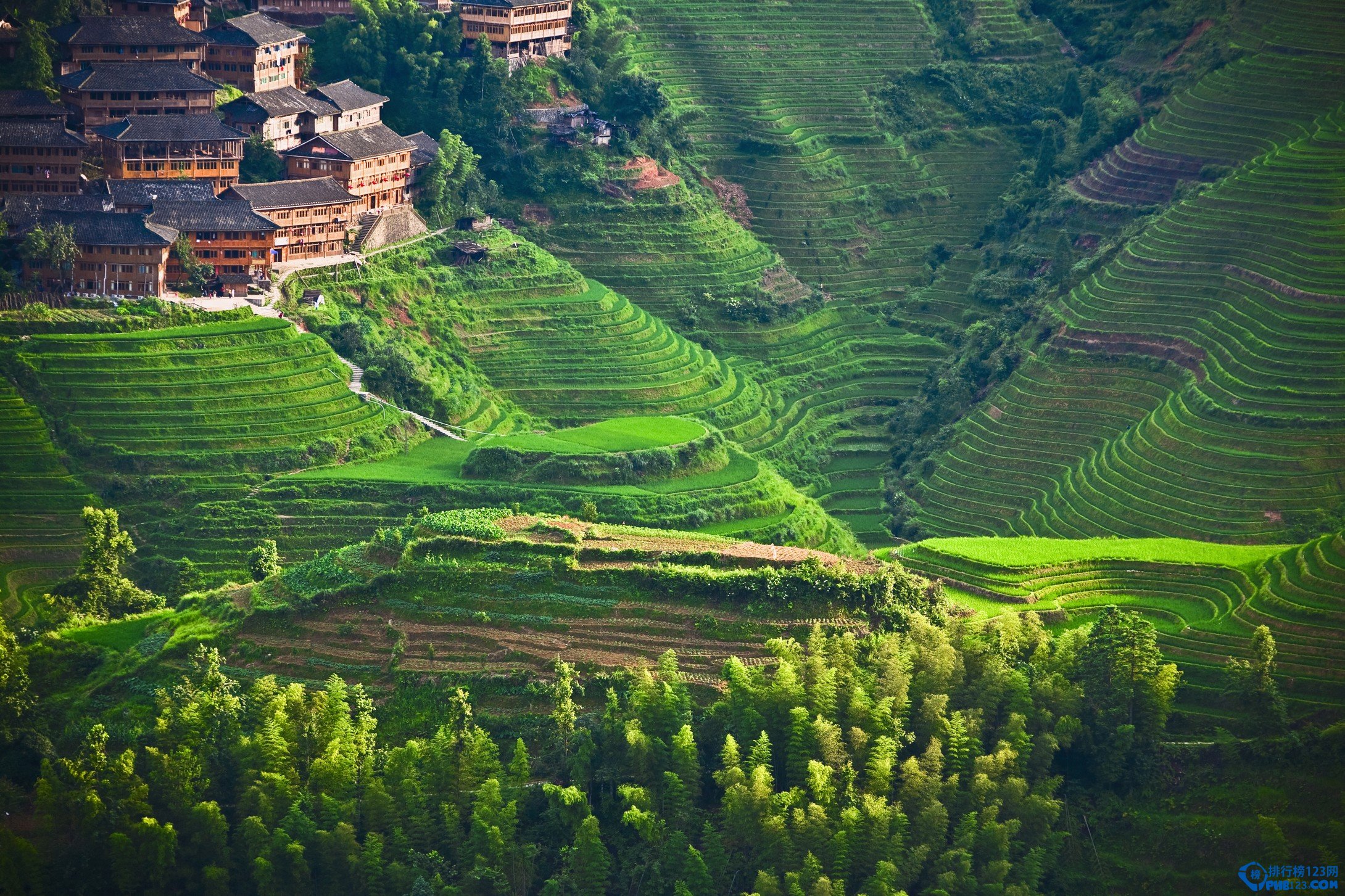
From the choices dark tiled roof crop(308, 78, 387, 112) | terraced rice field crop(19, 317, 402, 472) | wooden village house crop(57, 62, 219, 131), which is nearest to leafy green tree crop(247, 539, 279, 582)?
terraced rice field crop(19, 317, 402, 472)

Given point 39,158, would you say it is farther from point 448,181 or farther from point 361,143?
point 448,181

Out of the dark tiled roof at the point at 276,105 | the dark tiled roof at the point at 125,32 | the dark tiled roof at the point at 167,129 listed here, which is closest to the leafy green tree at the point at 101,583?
the dark tiled roof at the point at 167,129

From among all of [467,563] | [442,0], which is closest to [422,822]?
[467,563]

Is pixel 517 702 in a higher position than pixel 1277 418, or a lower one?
lower

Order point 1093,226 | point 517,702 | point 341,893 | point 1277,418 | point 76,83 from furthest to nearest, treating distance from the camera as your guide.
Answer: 1. point 1093,226
2. point 76,83
3. point 1277,418
4. point 517,702
5. point 341,893

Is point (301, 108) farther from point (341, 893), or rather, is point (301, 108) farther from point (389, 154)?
point (341, 893)

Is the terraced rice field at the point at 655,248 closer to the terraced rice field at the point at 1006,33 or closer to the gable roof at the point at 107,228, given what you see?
the gable roof at the point at 107,228
